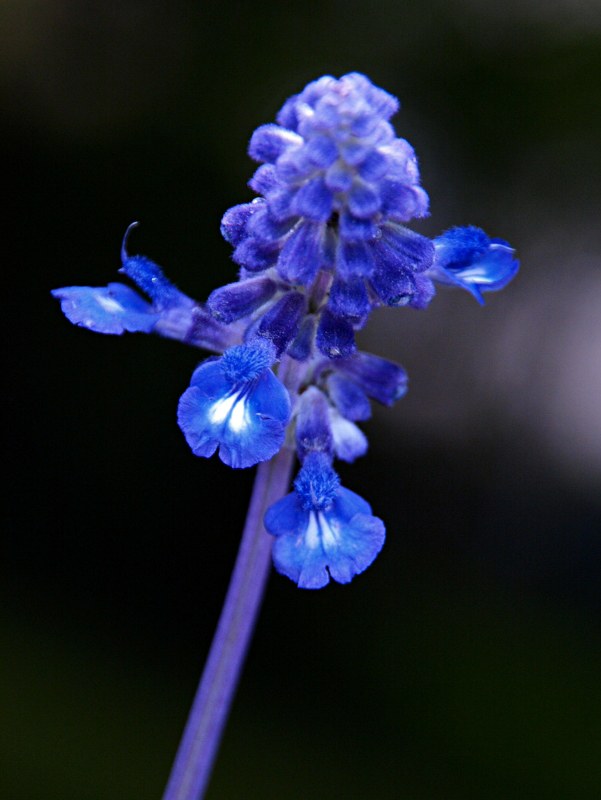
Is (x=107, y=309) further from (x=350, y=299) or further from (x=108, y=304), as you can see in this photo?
(x=350, y=299)

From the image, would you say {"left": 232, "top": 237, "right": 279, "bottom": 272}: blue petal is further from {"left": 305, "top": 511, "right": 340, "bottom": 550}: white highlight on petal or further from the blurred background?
the blurred background

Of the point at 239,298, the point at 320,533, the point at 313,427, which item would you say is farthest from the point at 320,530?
the point at 239,298

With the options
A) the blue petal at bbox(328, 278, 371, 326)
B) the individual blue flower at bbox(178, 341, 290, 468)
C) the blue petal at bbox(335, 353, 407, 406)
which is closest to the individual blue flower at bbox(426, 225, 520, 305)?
the blue petal at bbox(335, 353, 407, 406)

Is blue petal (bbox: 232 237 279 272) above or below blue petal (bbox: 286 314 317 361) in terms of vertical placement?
above

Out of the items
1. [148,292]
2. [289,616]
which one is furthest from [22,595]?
[148,292]

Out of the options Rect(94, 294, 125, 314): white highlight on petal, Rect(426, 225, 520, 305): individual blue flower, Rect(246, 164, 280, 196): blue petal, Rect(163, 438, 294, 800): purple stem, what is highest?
Rect(426, 225, 520, 305): individual blue flower

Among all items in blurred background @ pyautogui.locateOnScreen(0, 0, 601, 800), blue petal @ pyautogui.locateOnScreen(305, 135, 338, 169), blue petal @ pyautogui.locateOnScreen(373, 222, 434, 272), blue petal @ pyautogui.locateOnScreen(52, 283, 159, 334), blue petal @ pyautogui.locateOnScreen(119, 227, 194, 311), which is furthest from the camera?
blurred background @ pyautogui.locateOnScreen(0, 0, 601, 800)

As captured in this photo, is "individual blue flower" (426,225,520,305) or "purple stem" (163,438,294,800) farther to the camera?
"individual blue flower" (426,225,520,305)
